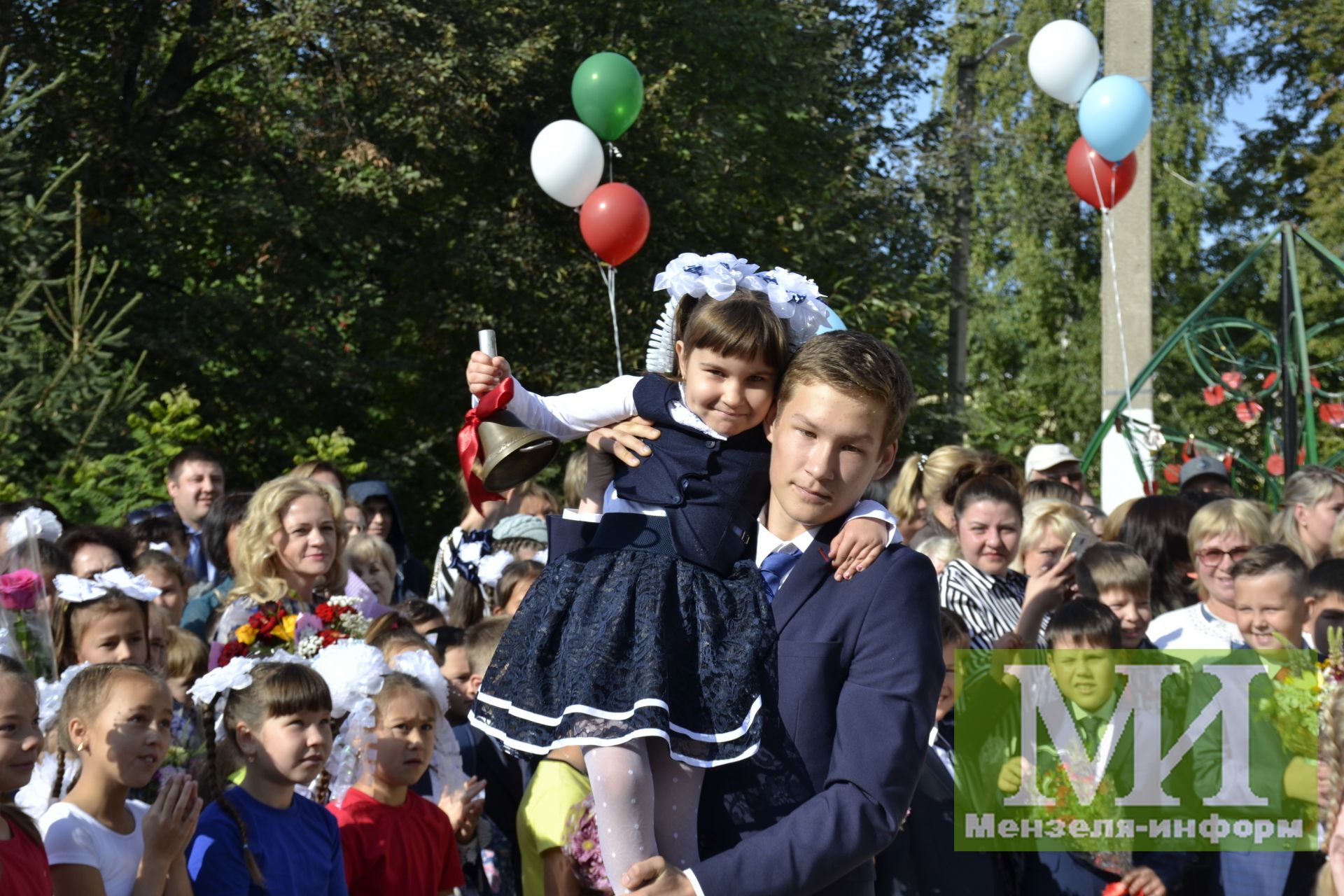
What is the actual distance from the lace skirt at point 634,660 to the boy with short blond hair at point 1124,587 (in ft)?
11.5

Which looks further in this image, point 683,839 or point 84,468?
point 84,468

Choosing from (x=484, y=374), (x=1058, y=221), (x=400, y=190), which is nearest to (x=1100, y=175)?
(x=400, y=190)

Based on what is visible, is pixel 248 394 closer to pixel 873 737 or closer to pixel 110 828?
pixel 110 828

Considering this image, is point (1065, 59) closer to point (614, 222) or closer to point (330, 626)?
point (614, 222)

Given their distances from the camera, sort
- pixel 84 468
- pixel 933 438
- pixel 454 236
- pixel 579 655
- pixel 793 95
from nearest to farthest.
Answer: pixel 579 655 → pixel 84 468 → pixel 454 236 → pixel 793 95 → pixel 933 438

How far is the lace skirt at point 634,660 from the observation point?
7.38 feet

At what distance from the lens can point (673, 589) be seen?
2.42 metres

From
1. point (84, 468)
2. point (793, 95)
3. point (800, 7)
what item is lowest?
point (84, 468)

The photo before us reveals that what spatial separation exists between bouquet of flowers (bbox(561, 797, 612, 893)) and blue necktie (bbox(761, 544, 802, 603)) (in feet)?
1.97

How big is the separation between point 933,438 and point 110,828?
46.5ft

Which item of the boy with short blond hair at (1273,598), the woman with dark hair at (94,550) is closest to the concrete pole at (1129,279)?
the boy with short blond hair at (1273,598)

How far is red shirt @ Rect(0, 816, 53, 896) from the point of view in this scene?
3182mm

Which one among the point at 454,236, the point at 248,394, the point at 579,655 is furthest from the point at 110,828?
the point at 454,236

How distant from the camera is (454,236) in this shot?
47.7ft
